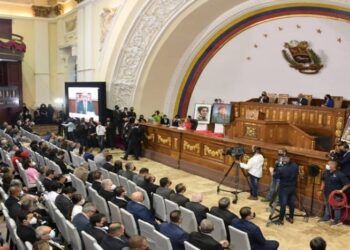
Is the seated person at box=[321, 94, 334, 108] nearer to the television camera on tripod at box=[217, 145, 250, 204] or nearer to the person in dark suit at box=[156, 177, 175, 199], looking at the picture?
the television camera on tripod at box=[217, 145, 250, 204]

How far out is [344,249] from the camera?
602 cm

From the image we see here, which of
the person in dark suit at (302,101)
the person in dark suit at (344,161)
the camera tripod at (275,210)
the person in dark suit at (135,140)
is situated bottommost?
the camera tripod at (275,210)

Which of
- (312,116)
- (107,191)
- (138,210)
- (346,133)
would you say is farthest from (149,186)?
(312,116)

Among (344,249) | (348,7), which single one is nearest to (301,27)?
(348,7)

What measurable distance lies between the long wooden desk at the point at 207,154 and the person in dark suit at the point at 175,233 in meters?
3.74

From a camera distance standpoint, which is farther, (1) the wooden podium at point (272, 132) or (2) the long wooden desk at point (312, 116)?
(2) the long wooden desk at point (312, 116)

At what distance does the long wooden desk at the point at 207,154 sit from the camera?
783 centimetres

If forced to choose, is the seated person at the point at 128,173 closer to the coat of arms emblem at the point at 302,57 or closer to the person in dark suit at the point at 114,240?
the person in dark suit at the point at 114,240

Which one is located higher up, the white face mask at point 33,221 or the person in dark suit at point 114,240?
the person in dark suit at point 114,240

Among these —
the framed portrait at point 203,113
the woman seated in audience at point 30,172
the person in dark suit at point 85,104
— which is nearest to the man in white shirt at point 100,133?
the person in dark suit at point 85,104

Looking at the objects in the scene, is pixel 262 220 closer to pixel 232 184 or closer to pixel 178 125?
pixel 232 184

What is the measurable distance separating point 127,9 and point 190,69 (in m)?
3.23

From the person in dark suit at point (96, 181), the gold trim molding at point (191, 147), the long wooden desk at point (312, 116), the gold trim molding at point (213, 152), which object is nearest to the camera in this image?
the person in dark suit at point (96, 181)

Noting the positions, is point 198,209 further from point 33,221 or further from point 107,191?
point 33,221
